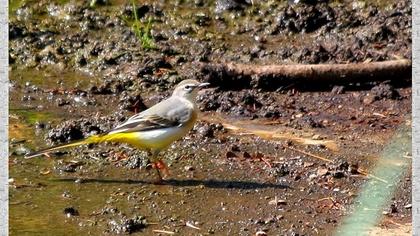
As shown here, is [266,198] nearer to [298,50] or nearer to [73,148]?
[73,148]

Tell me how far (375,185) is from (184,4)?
5.57 meters

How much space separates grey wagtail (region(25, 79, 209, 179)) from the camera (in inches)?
356

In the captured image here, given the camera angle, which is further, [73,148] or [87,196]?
[73,148]

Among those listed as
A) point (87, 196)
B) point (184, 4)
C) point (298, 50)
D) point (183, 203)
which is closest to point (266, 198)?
point (183, 203)

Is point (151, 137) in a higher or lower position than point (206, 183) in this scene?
higher

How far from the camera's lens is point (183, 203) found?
838 centimetres

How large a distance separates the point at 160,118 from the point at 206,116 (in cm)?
130

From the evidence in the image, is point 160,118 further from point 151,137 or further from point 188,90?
point 188,90

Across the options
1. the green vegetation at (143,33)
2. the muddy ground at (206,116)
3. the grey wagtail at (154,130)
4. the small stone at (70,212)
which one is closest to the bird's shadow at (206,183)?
the muddy ground at (206,116)

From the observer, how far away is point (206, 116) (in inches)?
414

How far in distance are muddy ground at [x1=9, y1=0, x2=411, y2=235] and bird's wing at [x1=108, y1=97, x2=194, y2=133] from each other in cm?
34

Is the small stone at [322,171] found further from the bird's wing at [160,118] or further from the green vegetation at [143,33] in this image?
the green vegetation at [143,33]

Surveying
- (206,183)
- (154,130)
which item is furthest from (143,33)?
(206,183)

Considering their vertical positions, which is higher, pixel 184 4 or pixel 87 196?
pixel 184 4
